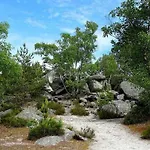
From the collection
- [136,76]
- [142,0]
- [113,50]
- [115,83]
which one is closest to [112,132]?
[136,76]

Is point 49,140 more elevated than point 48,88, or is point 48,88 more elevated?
point 48,88

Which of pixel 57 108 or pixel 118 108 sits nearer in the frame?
pixel 118 108

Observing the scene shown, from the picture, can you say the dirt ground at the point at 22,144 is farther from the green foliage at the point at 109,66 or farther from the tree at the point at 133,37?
the green foliage at the point at 109,66

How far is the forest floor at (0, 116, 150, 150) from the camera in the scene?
49.8ft

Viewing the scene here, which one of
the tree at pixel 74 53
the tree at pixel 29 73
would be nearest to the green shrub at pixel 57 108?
the tree at pixel 29 73

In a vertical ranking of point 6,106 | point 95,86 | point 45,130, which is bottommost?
point 45,130

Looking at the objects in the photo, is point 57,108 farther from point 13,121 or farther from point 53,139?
point 53,139

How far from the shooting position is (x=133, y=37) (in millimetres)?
20703

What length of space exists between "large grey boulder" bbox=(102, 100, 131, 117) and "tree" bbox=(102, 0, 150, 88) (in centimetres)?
473

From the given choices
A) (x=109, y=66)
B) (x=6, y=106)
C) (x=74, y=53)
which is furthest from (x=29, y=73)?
(x=109, y=66)

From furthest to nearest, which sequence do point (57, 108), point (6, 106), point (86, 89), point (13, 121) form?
point (86, 89) → point (57, 108) → point (6, 106) → point (13, 121)

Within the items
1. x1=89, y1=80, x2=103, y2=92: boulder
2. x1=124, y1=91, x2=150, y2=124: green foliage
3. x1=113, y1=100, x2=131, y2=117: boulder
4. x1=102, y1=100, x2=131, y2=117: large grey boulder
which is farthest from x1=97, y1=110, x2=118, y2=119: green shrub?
x1=89, y1=80, x2=103, y2=92: boulder

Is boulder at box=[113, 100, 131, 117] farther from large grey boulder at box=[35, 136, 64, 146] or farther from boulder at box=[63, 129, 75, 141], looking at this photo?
large grey boulder at box=[35, 136, 64, 146]

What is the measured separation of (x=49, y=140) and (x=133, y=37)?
8446 millimetres
